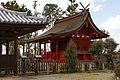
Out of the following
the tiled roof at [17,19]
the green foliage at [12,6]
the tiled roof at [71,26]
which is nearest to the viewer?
the tiled roof at [17,19]

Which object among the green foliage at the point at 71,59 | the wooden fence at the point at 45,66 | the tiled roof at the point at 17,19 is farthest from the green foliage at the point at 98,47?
the tiled roof at the point at 17,19

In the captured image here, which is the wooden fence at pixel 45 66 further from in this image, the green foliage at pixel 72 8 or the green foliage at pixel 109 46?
the green foliage at pixel 72 8

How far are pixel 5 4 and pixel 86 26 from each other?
47.0 feet

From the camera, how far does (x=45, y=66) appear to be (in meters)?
15.6

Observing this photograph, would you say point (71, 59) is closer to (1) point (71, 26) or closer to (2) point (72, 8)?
(1) point (71, 26)

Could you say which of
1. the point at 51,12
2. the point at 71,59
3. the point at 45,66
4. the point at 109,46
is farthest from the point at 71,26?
the point at 51,12

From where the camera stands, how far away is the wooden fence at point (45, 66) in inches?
553

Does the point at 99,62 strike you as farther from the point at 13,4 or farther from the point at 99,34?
the point at 13,4

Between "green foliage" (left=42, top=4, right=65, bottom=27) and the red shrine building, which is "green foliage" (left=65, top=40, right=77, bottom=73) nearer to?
the red shrine building

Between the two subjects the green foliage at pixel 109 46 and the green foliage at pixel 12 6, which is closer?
the green foliage at pixel 109 46

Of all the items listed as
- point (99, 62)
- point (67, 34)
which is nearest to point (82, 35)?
point (67, 34)

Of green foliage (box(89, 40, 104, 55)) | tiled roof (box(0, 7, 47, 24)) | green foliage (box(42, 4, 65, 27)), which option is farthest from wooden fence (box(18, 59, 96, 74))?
green foliage (box(42, 4, 65, 27))

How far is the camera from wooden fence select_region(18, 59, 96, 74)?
14047 millimetres

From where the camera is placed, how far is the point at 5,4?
2878 cm
